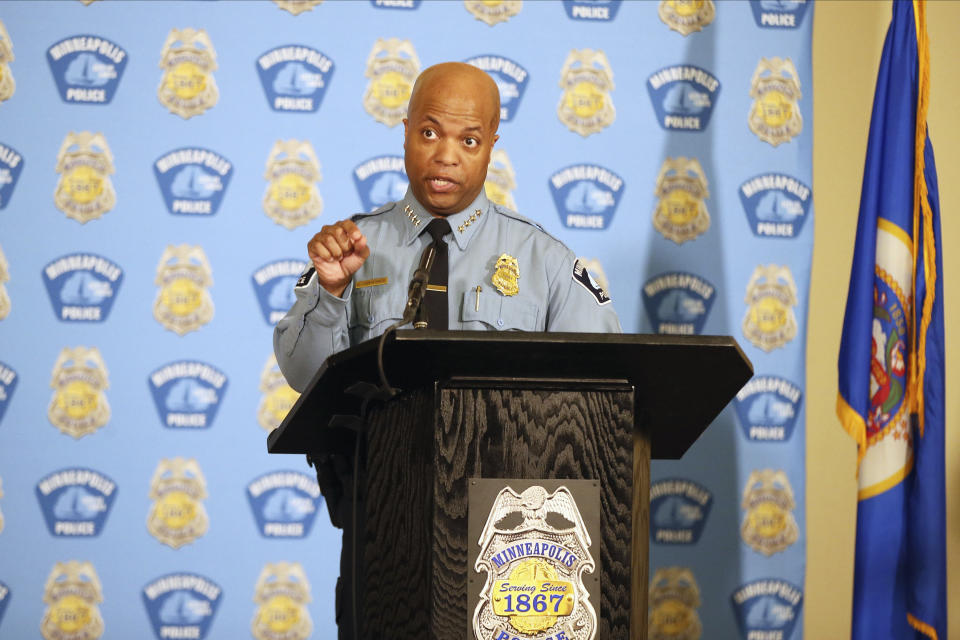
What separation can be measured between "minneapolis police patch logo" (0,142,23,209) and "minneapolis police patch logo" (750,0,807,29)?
2.27 metres

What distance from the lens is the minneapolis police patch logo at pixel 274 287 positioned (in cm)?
286

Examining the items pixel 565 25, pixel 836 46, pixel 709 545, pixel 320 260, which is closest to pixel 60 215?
pixel 565 25

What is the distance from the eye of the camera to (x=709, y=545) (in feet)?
9.69

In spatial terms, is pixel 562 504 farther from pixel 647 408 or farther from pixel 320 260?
pixel 320 260

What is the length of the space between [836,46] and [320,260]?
232 cm

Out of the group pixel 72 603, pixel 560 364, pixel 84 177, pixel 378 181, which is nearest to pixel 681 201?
pixel 378 181

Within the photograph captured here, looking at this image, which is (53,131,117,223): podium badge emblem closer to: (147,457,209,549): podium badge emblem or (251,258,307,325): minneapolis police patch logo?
(251,258,307,325): minneapolis police patch logo

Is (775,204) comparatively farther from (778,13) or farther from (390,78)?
(390,78)

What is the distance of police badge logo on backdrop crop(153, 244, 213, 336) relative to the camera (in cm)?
285

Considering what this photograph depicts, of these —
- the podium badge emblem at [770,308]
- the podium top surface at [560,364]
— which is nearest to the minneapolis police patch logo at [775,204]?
the podium badge emblem at [770,308]

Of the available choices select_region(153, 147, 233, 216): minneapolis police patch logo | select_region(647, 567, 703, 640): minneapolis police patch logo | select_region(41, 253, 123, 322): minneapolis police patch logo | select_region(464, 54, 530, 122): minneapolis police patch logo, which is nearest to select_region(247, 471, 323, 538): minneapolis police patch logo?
select_region(41, 253, 123, 322): minneapolis police patch logo

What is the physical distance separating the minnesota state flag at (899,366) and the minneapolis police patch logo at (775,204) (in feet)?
0.93

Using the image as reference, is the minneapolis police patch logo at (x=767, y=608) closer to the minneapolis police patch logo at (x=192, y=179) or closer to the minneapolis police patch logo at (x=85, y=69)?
the minneapolis police patch logo at (x=192, y=179)

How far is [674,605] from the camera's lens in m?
2.92
